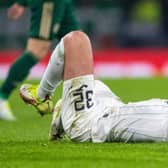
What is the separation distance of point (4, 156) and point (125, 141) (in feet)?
2.94

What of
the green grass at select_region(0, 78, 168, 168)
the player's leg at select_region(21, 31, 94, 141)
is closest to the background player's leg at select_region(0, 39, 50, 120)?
the green grass at select_region(0, 78, 168, 168)

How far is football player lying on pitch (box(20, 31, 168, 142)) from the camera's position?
616 cm

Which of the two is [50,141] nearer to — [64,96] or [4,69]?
[64,96]

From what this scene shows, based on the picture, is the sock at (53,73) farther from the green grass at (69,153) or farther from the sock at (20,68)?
the sock at (20,68)

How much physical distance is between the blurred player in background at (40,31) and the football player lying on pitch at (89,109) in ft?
9.75

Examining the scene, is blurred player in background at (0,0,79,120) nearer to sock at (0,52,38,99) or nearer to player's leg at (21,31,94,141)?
sock at (0,52,38,99)

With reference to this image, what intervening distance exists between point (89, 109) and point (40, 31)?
10.9 feet

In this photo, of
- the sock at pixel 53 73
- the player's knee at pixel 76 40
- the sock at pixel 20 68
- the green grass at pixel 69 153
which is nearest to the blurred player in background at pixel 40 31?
the sock at pixel 20 68

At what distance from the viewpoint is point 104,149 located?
599 centimetres

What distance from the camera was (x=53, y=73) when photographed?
21.1 ft

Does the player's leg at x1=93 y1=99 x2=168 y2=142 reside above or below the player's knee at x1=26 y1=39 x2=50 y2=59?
below

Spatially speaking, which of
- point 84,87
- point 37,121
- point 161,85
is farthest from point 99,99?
point 161,85

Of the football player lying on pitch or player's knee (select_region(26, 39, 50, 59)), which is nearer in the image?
the football player lying on pitch

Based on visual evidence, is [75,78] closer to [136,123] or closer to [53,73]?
[53,73]
